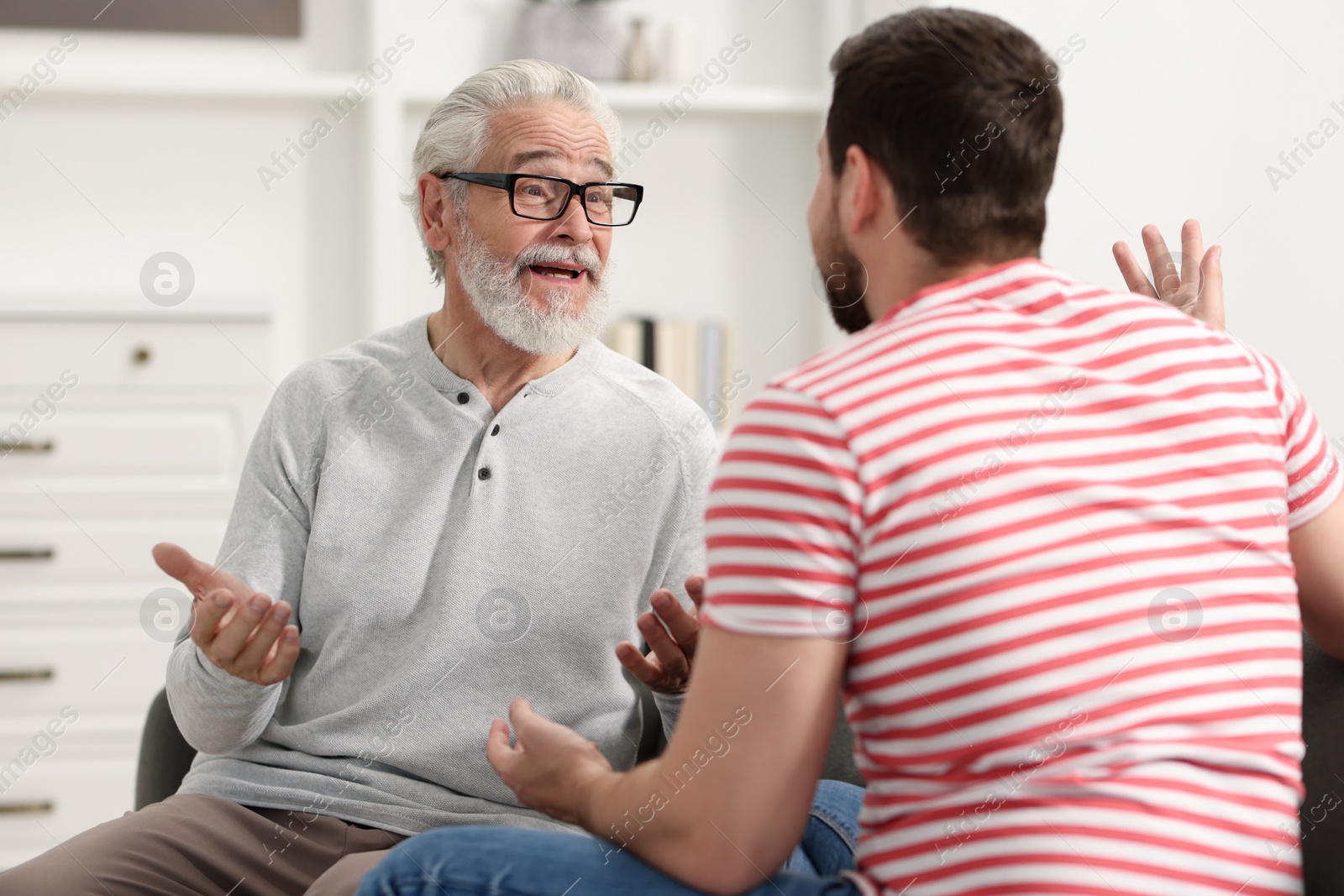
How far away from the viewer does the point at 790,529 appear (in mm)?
783

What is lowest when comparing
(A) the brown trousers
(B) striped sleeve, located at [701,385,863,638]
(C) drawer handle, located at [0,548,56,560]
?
(C) drawer handle, located at [0,548,56,560]

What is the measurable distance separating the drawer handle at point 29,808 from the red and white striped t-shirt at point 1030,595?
244 centimetres

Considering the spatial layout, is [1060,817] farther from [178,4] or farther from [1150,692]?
[178,4]

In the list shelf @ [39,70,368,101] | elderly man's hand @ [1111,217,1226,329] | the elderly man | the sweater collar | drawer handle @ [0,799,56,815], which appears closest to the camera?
elderly man's hand @ [1111,217,1226,329]

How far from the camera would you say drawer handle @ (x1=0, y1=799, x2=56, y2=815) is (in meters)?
2.62

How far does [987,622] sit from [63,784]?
256cm

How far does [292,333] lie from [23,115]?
2.98ft

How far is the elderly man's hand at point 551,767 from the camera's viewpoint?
0.92 metres

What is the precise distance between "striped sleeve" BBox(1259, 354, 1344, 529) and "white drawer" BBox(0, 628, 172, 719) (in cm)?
244

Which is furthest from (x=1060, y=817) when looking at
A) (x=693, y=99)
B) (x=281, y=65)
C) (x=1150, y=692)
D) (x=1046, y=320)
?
(x=281, y=65)

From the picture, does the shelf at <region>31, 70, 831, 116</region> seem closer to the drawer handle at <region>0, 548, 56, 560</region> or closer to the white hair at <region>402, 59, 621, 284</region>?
the drawer handle at <region>0, 548, 56, 560</region>

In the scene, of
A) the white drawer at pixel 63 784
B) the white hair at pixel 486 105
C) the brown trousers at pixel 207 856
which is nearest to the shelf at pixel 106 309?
the white drawer at pixel 63 784

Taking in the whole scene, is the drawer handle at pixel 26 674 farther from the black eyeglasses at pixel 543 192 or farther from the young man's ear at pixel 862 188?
the young man's ear at pixel 862 188

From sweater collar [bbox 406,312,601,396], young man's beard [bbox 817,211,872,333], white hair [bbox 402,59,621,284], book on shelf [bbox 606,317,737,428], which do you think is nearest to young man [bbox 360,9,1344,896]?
young man's beard [bbox 817,211,872,333]
